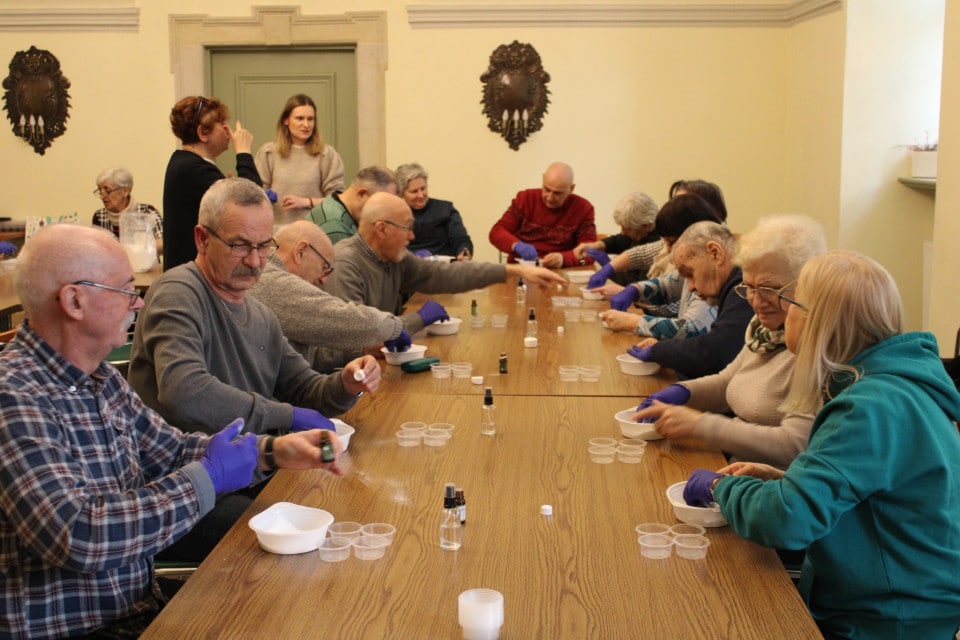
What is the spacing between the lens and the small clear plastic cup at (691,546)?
1.96 meters

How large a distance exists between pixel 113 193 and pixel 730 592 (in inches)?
243

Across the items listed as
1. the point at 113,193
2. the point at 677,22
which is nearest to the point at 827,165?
the point at 677,22

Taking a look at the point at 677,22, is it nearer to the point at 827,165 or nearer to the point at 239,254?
the point at 827,165

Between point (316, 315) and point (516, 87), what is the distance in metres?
5.42

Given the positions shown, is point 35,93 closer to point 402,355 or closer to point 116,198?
point 116,198

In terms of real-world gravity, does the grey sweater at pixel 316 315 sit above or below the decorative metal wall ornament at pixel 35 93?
below

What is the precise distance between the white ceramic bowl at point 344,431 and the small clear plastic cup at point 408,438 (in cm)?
13

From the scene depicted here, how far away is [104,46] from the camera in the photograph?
8.62 m

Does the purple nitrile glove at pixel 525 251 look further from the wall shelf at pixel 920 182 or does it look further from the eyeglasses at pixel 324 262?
the eyeglasses at pixel 324 262

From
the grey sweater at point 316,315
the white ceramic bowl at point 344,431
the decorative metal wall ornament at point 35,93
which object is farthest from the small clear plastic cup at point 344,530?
the decorative metal wall ornament at point 35,93

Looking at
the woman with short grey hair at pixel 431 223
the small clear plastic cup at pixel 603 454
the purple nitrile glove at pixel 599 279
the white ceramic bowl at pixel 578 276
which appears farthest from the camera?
the woman with short grey hair at pixel 431 223

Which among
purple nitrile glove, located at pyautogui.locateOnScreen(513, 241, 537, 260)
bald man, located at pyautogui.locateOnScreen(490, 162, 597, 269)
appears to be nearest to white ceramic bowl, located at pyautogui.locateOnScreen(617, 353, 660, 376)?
purple nitrile glove, located at pyautogui.locateOnScreen(513, 241, 537, 260)

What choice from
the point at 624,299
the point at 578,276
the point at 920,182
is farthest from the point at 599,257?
the point at 920,182

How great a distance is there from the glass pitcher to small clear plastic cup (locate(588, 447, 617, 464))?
161 inches
